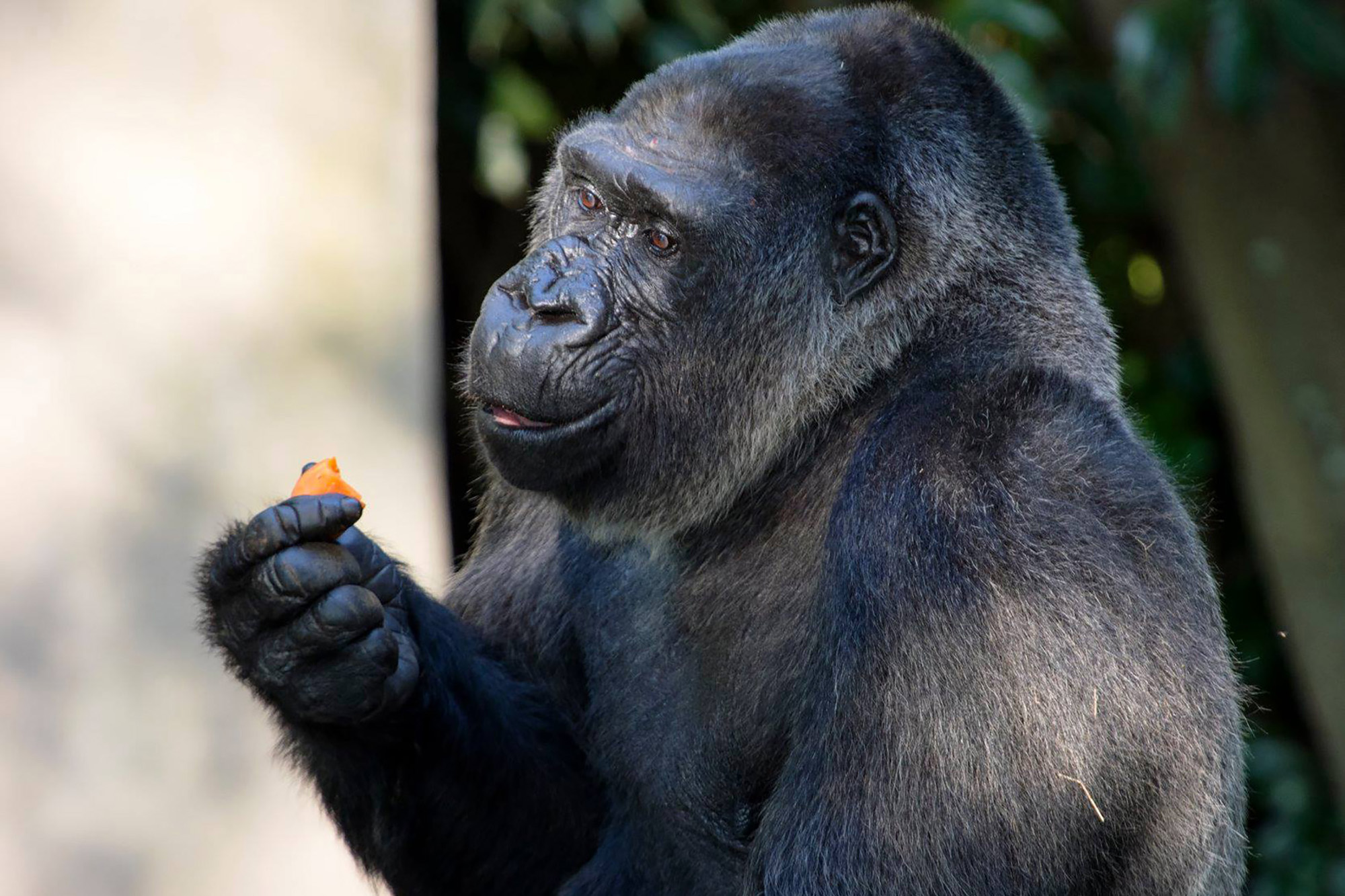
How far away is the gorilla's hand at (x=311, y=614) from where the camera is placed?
262 centimetres

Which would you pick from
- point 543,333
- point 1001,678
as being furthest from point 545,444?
point 1001,678

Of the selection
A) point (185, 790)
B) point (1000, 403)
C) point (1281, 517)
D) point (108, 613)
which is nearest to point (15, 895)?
point (185, 790)

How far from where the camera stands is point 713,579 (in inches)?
113

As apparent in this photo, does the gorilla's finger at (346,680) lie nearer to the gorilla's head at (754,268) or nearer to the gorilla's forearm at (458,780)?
the gorilla's forearm at (458,780)

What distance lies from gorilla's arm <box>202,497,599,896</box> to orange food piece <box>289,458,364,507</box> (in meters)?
0.09

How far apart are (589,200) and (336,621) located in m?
0.89

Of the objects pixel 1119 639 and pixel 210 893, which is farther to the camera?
pixel 210 893

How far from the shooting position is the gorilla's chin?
2.67m

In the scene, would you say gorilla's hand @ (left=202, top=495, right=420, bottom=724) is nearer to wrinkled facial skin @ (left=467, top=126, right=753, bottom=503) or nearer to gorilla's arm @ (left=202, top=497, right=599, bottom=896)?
gorilla's arm @ (left=202, top=497, right=599, bottom=896)

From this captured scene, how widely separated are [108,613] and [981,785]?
2.73m

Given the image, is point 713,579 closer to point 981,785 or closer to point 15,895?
point 981,785

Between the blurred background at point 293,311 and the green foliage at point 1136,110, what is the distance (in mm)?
18

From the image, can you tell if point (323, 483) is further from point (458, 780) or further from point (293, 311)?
point (293, 311)

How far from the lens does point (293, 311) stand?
4.55m
